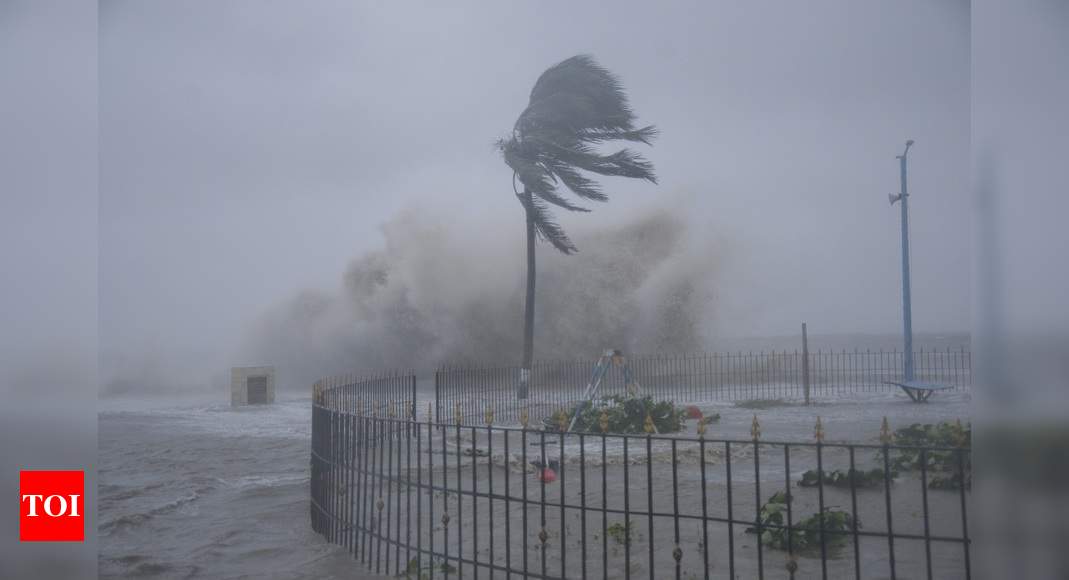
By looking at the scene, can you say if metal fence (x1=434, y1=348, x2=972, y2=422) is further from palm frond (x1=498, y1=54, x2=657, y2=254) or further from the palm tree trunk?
palm frond (x1=498, y1=54, x2=657, y2=254)

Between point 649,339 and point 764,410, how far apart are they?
750 centimetres

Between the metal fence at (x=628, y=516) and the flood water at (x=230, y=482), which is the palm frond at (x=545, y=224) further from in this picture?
the metal fence at (x=628, y=516)

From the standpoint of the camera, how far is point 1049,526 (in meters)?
2.36

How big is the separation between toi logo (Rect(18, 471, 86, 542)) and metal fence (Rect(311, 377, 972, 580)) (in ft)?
5.94

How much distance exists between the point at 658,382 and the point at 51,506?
1617 centimetres

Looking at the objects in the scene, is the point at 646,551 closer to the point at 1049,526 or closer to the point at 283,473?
the point at 1049,526

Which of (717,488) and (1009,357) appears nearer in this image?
(1009,357)

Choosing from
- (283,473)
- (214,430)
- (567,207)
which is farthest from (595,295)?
(283,473)

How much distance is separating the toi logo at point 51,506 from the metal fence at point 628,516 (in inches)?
71.3

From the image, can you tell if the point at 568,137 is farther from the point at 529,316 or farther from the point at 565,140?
the point at 529,316

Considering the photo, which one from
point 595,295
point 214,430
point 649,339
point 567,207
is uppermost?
point 567,207

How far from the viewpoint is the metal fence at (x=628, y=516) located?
3.98 metres

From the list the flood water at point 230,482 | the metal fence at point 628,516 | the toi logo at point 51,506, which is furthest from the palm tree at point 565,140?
the toi logo at point 51,506

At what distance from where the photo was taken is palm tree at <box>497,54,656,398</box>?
14.8 meters
